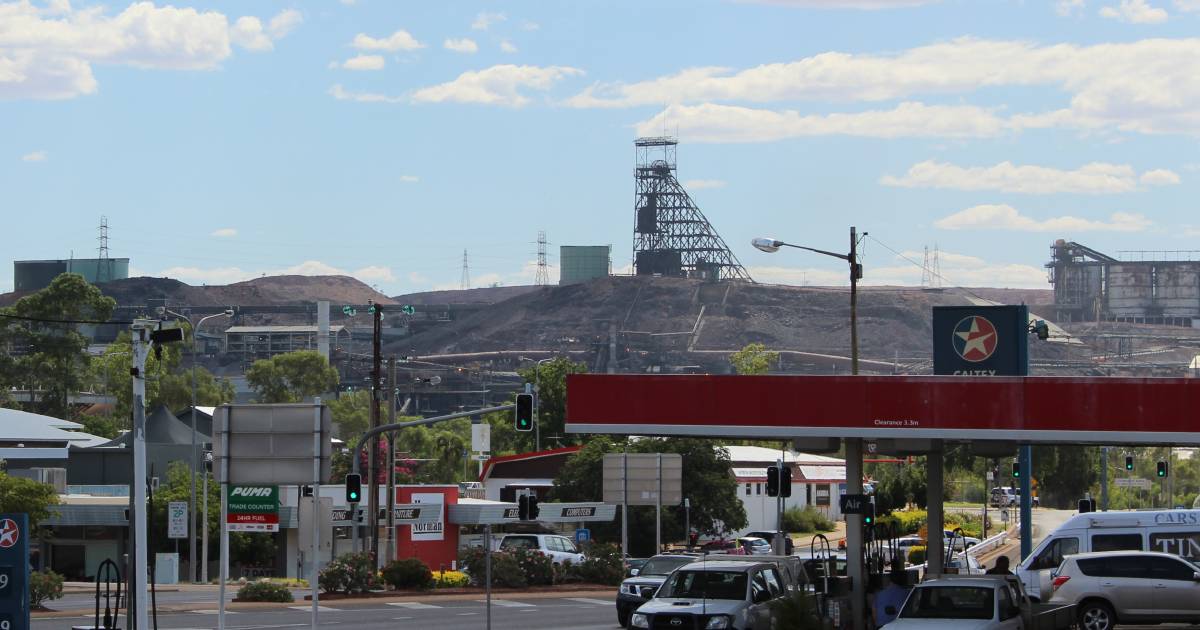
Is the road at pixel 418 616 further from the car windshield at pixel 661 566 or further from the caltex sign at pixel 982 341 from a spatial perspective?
the caltex sign at pixel 982 341

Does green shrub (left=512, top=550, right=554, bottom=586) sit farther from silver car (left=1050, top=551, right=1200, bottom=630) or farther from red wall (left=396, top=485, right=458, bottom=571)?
silver car (left=1050, top=551, right=1200, bottom=630)

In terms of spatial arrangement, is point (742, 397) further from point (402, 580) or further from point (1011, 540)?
point (1011, 540)

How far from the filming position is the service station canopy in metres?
24.0

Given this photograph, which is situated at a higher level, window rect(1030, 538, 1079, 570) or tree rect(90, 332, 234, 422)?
tree rect(90, 332, 234, 422)

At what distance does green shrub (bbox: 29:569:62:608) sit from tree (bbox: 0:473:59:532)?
496 centimetres

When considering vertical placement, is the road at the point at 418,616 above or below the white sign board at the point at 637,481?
below

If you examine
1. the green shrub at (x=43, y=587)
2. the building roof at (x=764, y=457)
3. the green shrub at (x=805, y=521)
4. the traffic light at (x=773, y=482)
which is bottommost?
the green shrub at (x=805, y=521)

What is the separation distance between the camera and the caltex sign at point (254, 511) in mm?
49781

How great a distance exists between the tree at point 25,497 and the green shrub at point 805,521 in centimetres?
4820

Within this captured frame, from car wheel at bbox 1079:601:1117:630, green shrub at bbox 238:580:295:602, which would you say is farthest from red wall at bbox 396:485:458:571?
car wheel at bbox 1079:601:1117:630

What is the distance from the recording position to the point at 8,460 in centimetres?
5731

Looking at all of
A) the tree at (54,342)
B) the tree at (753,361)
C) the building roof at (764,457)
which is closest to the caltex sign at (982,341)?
the building roof at (764,457)

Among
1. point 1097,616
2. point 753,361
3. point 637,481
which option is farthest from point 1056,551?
point 753,361

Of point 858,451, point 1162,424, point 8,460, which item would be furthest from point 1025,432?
point 8,460
